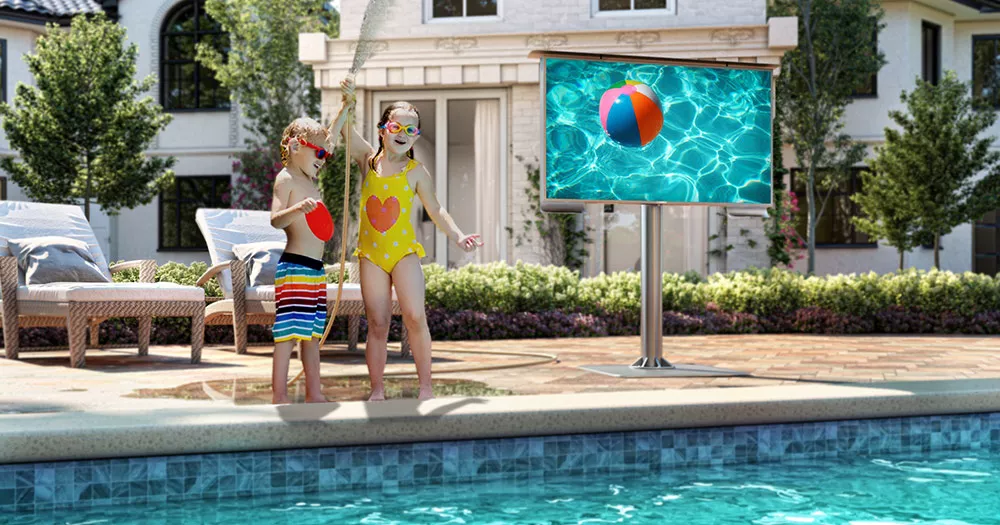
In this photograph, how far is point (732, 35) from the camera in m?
14.2

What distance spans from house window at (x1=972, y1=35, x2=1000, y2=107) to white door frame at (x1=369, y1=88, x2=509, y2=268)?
497 inches

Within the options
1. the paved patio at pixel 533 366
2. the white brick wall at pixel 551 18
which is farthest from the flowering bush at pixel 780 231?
the paved patio at pixel 533 366

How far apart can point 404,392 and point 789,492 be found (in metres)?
2.06

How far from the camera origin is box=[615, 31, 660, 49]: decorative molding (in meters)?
14.3

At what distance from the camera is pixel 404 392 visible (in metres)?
5.43

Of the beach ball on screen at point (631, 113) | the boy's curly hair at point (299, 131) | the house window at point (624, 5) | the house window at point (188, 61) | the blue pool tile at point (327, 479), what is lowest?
the blue pool tile at point (327, 479)

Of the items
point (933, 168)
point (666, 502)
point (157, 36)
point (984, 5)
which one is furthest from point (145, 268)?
point (984, 5)

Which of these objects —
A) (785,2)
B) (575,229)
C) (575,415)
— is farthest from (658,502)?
(785,2)

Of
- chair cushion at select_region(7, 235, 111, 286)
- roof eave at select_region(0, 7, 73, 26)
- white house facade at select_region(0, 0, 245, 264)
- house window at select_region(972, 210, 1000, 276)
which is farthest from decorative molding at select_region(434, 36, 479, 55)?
house window at select_region(972, 210, 1000, 276)

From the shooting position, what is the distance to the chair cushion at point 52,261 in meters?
7.46

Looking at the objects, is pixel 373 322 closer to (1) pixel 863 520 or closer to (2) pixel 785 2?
(1) pixel 863 520

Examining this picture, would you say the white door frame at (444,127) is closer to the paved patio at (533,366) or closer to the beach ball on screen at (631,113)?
the paved patio at (533,366)

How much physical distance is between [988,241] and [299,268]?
2160cm

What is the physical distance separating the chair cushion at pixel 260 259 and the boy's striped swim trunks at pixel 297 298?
3.50 m
